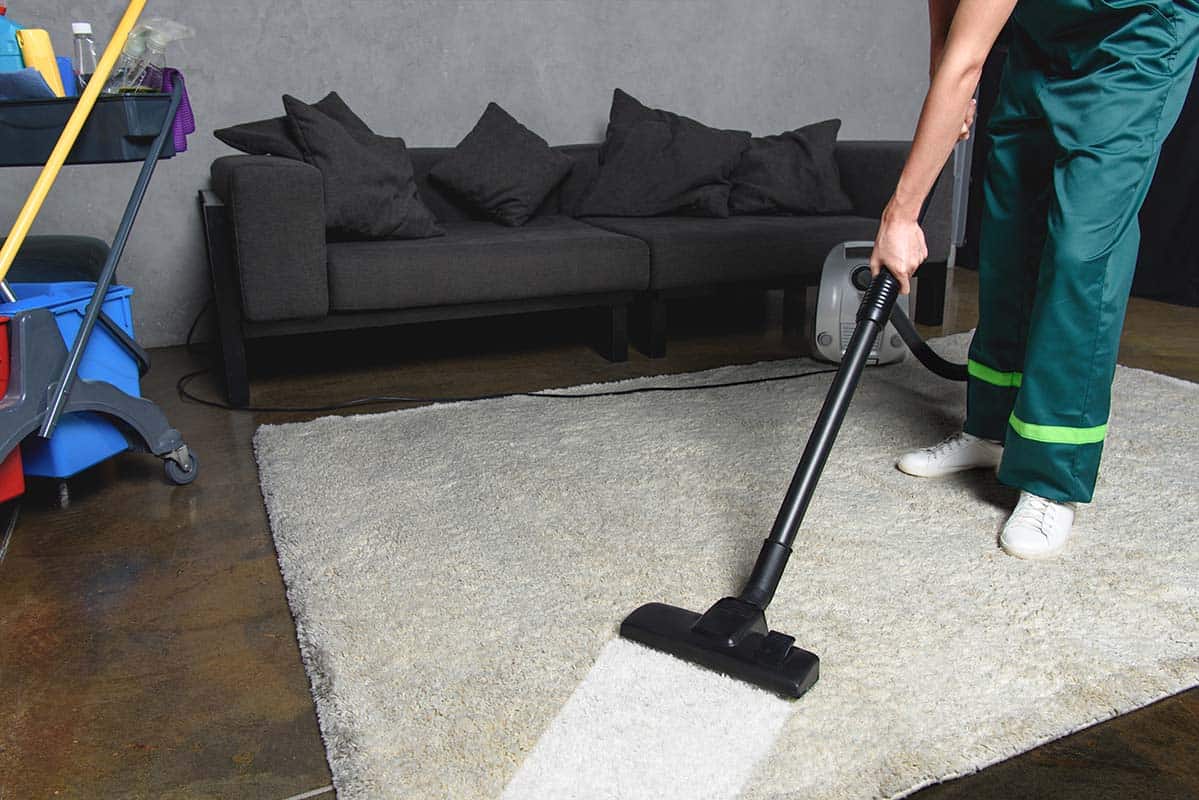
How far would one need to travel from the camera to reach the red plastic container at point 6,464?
164 cm

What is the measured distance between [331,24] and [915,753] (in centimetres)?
300

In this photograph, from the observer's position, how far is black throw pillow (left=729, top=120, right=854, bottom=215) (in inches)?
133

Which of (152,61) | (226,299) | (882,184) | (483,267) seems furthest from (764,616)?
(882,184)

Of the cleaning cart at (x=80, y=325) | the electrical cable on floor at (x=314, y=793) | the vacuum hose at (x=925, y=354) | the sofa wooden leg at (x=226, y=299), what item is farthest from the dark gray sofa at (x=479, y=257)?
the electrical cable on floor at (x=314, y=793)

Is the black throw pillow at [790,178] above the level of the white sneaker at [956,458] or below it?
above

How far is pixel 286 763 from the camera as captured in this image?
1146mm

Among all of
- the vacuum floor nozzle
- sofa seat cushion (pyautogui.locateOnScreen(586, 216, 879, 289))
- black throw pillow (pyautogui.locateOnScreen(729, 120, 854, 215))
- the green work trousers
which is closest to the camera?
the vacuum floor nozzle

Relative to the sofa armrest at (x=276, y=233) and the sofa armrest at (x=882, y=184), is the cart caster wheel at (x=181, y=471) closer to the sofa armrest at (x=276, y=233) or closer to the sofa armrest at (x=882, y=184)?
the sofa armrest at (x=276, y=233)

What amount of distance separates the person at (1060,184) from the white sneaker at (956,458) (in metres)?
0.27

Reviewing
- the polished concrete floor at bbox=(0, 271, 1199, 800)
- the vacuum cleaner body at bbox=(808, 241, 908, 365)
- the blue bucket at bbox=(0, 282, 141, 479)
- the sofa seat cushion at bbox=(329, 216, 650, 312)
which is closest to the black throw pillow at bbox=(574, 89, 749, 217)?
the sofa seat cushion at bbox=(329, 216, 650, 312)

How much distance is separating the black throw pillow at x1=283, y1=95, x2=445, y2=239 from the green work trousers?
64.3 inches

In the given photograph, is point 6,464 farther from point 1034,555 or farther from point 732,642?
point 1034,555

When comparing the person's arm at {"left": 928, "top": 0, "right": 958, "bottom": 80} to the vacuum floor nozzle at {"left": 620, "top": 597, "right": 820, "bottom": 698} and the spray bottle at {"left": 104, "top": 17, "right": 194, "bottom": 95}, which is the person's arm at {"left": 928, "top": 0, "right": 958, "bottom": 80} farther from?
the spray bottle at {"left": 104, "top": 17, "right": 194, "bottom": 95}

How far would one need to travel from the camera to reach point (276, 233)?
7.93 ft
